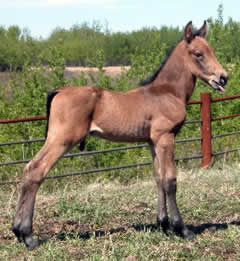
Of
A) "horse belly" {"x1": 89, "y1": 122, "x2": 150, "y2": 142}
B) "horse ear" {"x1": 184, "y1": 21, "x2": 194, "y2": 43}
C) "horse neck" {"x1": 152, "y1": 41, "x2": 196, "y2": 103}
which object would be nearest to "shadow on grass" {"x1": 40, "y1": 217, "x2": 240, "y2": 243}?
"horse belly" {"x1": 89, "y1": 122, "x2": 150, "y2": 142}

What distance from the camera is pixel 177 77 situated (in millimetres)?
6152

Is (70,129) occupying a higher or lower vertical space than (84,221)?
higher

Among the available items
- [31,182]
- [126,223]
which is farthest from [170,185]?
[31,182]

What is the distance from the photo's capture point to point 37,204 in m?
7.36

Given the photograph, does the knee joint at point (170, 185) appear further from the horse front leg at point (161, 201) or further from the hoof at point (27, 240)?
the hoof at point (27, 240)

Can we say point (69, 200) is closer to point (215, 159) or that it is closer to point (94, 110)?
point (94, 110)

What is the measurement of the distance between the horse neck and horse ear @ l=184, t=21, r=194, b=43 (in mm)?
91

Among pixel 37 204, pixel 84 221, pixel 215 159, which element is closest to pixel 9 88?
pixel 215 159

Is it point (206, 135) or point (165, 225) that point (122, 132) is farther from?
point (206, 135)

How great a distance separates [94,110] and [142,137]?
628 millimetres

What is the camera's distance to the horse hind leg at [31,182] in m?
5.42

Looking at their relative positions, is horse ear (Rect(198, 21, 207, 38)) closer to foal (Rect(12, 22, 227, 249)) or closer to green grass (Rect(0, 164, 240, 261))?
foal (Rect(12, 22, 227, 249))

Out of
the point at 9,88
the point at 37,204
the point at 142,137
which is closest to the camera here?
the point at 142,137

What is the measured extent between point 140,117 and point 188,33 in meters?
1.14
